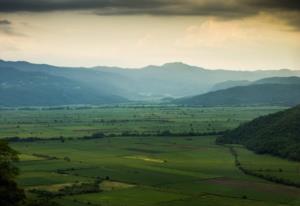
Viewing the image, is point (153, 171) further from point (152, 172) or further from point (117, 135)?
point (117, 135)

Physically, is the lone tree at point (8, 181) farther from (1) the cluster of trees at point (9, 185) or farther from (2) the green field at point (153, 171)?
(2) the green field at point (153, 171)

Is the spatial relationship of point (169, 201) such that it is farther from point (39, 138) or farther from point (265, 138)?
point (39, 138)

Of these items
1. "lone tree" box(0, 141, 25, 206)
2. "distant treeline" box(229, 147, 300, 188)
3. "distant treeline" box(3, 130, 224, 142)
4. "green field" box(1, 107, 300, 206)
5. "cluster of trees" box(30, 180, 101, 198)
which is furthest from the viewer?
"distant treeline" box(3, 130, 224, 142)

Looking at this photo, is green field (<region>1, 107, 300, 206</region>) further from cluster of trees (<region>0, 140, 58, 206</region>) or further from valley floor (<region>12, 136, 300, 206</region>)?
cluster of trees (<region>0, 140, 58, 206</region>)

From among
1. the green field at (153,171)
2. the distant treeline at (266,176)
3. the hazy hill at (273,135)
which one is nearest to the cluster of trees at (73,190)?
the green field at (153,171)

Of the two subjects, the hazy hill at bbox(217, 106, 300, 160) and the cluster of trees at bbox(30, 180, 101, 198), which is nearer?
the cluster of trees at bbox(30, 180, 101, 198)

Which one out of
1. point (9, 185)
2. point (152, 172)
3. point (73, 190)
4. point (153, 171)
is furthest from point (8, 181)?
point (153, 171)

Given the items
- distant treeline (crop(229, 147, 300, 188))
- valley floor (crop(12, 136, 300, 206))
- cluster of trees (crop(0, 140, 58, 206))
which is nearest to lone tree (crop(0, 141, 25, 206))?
cluster of trees (crop(0, 140, 58, 206))
